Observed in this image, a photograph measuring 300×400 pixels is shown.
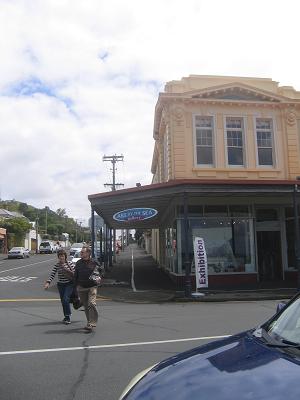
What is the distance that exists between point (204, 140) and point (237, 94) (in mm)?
2774

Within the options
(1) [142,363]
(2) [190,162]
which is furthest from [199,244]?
(1) [142,363]

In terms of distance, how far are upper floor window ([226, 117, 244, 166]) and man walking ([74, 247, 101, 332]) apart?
14.5 meters

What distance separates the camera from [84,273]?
34.4 feet

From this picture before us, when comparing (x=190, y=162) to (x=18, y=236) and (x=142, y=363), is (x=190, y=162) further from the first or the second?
(x=18, y=236)

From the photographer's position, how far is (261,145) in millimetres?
24312

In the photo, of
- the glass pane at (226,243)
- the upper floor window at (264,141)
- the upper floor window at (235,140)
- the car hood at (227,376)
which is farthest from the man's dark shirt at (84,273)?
the upper floor window at (264,141)

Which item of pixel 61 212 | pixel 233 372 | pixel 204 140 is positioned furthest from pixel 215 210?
pixel 61 212

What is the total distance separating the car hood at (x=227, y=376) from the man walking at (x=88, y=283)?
7.11 m

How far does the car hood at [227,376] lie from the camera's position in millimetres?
2467

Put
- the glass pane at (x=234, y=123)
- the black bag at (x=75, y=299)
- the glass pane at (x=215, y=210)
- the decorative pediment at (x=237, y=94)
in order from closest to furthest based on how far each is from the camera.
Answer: the black bag at (x=75, y=299) → the glass pane at (x=215, y=210) → the decorative pediment at (x=237, y=94) → the glass pane at (x=234, y=123)

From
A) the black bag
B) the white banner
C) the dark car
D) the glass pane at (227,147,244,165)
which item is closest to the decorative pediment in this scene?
the glass pane at (227,147,244,165)

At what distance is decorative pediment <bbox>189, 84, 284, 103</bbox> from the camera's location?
23672mm

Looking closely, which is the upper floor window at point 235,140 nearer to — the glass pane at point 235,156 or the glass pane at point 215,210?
the glass pane at point 235,156

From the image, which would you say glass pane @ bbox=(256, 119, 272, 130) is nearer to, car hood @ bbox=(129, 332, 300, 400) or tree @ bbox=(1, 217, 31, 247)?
car hood @ bbox=(129, 332, 300, 400)
